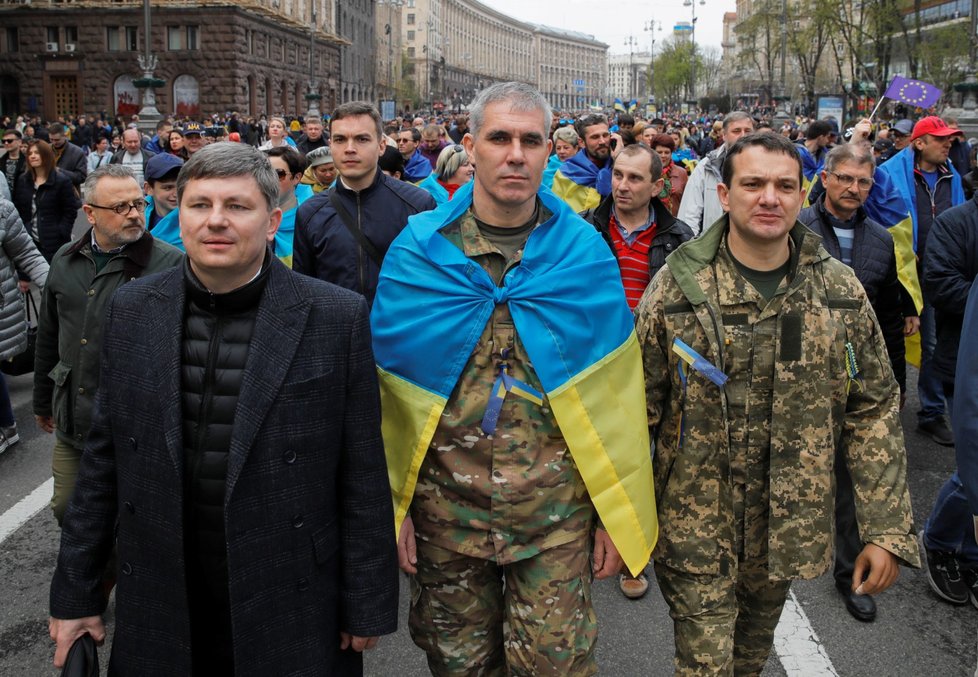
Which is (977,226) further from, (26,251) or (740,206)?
(26,251)

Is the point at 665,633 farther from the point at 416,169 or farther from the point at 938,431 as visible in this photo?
the point at 416,169

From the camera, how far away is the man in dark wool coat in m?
2.55

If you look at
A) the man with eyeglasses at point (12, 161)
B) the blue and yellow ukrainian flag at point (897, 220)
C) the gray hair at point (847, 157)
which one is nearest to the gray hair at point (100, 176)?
the gray hair at point (847, 157)

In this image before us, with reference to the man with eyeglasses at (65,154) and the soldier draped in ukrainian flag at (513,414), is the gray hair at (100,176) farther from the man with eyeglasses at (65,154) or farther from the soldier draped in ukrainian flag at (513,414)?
the man with eyeglasses at (65,154)

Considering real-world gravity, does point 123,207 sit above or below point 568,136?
below

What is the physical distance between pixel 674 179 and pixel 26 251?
17.8 feet

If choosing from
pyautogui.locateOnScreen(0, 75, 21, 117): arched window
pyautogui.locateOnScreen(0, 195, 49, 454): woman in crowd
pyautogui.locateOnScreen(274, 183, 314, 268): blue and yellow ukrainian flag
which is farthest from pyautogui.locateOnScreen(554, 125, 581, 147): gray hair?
pyautogui.locateOnScreen(0, 75, 21, 117): arched window

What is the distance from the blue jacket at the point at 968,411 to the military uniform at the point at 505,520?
1.12 m

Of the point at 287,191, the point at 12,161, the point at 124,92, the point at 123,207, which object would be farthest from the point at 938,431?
the point at 124,92

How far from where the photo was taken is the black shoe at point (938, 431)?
6984 mm

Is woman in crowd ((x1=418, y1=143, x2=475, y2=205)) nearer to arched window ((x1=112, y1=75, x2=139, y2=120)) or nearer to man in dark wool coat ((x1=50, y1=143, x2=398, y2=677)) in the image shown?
man in dark wool coat ((x1=50, y1=143, x2=398, y2=677))

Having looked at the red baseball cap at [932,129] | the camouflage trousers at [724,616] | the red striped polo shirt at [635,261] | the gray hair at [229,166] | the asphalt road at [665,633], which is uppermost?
the red baseball cap at [932,129]

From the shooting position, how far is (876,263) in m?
5.18

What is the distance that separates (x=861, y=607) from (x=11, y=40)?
6118cm
